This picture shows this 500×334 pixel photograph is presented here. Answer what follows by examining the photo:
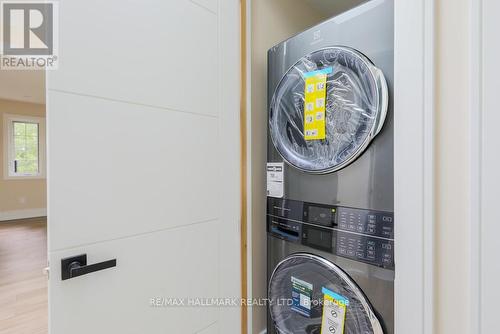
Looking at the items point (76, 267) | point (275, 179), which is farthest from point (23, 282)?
point (275, 179)

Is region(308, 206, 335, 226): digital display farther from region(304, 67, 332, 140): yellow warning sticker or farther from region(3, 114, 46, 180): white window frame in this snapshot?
region(3, 114, 46, 180): white window frame

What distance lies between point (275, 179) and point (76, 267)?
79 cm

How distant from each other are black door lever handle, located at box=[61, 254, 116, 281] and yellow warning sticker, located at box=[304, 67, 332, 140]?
2.80 feet

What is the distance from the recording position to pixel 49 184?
0.73 m

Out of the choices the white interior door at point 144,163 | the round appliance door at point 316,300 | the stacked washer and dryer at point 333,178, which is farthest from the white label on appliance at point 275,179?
the round appliance door at point 316,300

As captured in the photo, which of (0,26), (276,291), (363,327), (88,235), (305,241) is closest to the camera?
(88,235)

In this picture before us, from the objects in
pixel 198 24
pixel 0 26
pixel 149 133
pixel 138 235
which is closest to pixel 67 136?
pixel 149 133

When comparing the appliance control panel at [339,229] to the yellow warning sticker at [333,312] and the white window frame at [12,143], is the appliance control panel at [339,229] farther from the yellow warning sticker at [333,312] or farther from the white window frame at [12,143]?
the white window frame at [12,143]

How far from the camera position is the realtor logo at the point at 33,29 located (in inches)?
29.4

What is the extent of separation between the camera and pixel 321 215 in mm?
1005

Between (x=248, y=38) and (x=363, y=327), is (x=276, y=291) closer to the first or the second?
(x=363, y=327)

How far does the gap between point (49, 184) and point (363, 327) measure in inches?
42.0

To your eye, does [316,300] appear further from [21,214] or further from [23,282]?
[21,214]

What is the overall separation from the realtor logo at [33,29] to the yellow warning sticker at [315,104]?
83cm
